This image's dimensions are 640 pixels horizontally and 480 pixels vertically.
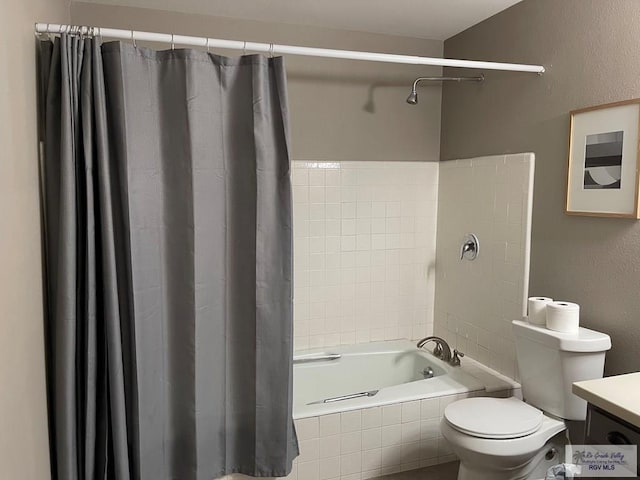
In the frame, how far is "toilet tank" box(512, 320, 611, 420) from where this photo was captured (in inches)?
83.2

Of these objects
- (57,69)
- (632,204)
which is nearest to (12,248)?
(57,69)

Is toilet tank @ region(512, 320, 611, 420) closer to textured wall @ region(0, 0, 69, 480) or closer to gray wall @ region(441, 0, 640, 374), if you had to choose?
gray wall @ region(441, 0, 640, 374)

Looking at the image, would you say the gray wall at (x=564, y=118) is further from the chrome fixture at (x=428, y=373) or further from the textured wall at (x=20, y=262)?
the textured wall at (x=20, y=262)

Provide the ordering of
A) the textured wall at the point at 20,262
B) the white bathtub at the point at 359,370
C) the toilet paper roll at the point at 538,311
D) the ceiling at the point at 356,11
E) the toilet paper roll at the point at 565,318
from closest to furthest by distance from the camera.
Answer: the textured wall at the point at 20,262 < the toilet paper roll at the point at 565,318 < the toilet paper roll at the point at 538,311 < the ceiling at the point at 356,11 < the white bathtub at the point at 359,370

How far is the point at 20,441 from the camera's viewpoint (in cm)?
146

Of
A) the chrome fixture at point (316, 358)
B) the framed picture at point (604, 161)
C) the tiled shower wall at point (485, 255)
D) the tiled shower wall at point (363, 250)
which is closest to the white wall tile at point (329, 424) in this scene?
the chrome fixture at point (316, 358)

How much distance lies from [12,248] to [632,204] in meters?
2.22

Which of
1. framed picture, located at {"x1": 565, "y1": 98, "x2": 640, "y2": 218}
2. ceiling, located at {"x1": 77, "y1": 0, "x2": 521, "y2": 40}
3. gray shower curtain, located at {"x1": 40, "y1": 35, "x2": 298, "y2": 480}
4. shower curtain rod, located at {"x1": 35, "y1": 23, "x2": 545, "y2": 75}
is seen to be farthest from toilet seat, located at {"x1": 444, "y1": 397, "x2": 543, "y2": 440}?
ceiling, located at {"x1": 77, "y1": 0, "x2": 521, "y2": 40}

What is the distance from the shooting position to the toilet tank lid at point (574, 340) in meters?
2.09

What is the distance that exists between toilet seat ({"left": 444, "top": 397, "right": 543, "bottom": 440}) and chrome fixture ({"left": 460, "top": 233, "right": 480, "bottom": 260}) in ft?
3.11

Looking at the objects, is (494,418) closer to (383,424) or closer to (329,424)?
(383,424)

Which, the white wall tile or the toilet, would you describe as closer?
the toilet

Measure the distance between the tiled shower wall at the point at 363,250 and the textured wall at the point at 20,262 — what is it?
161 centimetres

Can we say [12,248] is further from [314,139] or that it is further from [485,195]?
[485,195]
